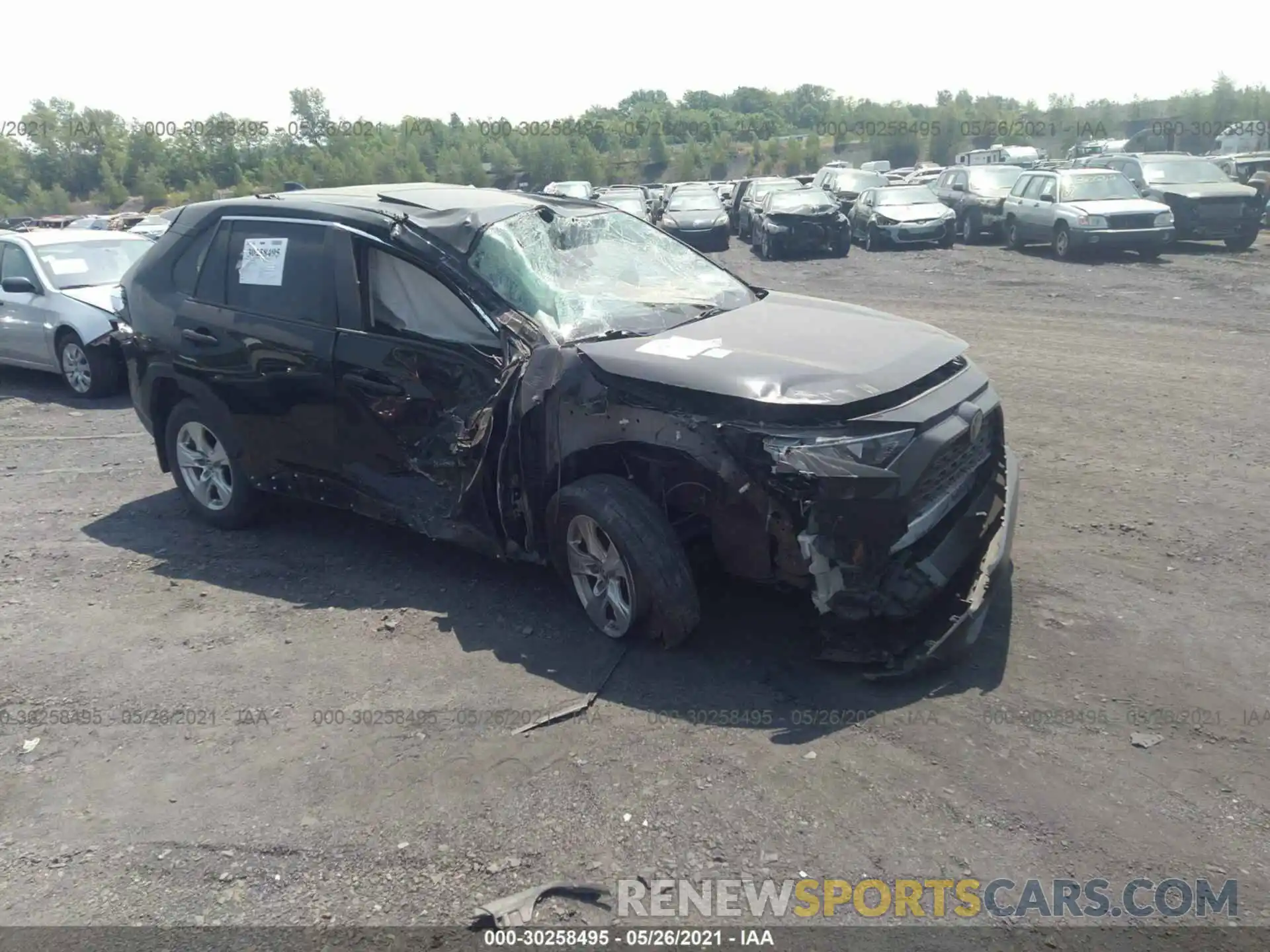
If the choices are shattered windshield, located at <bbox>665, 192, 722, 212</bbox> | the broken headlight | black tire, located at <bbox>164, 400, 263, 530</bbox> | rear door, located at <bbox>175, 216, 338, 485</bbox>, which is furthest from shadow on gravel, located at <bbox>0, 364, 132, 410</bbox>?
shattered windshield, located at <bbox>665, 192, 722, 212</bbox>

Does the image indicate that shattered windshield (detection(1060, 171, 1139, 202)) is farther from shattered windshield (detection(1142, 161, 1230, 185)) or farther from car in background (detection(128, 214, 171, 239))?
car in background (detection(128, 214, 171, 239))

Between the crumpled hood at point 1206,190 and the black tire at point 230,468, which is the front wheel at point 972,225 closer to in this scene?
the crumpled hood at point 1206,190

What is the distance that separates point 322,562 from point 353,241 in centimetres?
184

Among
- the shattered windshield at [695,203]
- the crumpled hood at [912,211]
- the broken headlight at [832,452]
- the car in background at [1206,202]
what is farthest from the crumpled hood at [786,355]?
the shattered windshield at [695,203]

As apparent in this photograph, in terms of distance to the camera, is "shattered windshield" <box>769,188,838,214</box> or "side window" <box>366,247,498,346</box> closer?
"side window" <box>366,247,498,346</box>

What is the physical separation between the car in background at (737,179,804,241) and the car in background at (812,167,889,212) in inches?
44.7

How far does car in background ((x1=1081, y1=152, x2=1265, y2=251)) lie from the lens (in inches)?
765

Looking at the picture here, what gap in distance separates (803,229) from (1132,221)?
652cm

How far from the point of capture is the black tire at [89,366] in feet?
35.1

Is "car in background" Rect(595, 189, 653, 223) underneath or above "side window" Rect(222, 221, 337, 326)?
underneath

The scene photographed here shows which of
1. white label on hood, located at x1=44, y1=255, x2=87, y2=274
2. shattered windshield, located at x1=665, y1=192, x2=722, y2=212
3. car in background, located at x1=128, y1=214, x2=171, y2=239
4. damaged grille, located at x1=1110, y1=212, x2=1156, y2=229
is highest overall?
white label on hood, located at x1=44, y1=255, x2=87, y2=274

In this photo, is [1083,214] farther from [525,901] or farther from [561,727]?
[525,901]

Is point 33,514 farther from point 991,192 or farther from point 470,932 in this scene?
point 991,192

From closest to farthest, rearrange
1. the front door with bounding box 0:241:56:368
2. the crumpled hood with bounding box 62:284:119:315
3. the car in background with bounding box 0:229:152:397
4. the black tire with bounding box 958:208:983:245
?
the car in background with bounding box 0:229:152:397, the crumpled hood with bounding box 62:284:119:315, the front door with bounding box 0:241:56:368, the black tire with bounding box 958:208:983:245
